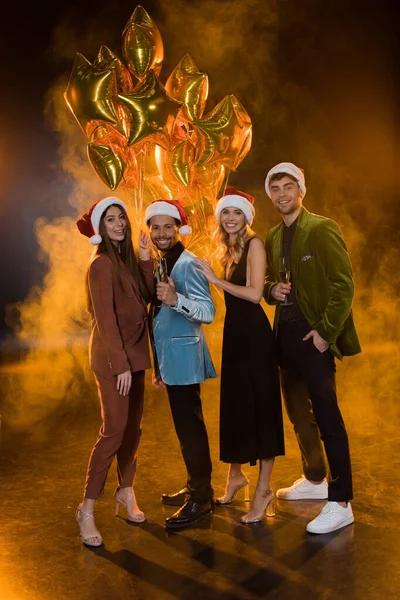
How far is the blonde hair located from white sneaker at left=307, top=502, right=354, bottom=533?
105 cm

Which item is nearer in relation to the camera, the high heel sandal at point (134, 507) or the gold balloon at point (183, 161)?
the high heel sandal at point (134, 507)

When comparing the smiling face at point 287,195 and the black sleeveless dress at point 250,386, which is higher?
the smiling face at point 287,195

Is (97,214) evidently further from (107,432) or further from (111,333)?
(107,432)

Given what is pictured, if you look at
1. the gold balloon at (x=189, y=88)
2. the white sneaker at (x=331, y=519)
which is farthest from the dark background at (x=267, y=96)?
the white sneaker at (x=331, y=519)

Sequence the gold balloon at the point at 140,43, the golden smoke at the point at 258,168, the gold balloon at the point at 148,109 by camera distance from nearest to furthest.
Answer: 1. the gold balloon at the point at 148,109
2. the gold balloon at the point at 140,43
3. the golden smoke at the point at 258,168

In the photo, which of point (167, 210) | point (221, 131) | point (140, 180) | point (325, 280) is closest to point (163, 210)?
point (167, 210)

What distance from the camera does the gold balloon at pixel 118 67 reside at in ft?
13.4

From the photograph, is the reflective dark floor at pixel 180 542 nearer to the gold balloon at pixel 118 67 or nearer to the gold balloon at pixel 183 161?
the gold balloon at pixel 183 161

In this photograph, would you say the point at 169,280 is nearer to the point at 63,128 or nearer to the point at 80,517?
the point at 80,517

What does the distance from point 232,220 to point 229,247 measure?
12 cm

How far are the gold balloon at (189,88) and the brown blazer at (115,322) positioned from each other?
1815mm

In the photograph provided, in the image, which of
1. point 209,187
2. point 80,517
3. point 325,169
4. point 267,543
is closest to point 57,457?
point 80,517

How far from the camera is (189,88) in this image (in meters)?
4.29

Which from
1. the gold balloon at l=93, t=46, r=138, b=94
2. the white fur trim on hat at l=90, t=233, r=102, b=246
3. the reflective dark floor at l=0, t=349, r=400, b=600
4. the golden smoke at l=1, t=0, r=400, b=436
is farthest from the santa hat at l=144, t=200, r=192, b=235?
the golden smoke at l=1, t=0, r=400, b=436
